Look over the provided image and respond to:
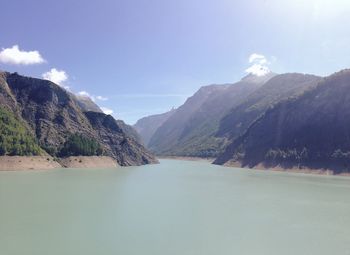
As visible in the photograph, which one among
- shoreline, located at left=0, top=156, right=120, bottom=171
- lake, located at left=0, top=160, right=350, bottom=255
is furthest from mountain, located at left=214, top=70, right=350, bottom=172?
lake, located at left=0, top=160, right=350, bottom=255

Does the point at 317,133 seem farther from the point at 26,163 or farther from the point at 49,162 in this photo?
the point at 26,163

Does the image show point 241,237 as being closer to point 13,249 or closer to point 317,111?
point 13,249

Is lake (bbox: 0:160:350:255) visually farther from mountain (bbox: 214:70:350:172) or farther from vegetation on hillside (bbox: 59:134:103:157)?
vegetation on hillside (bbox: 59:134:103:157)

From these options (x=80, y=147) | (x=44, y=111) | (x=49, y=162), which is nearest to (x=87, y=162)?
(x=80, y=147)

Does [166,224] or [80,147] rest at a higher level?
[80,147]

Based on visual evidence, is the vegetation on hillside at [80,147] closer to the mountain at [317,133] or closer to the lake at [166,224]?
the mountain at [317,133]

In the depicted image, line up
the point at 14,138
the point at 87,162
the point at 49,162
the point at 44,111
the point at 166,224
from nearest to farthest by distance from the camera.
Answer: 1. the point at 166,224
2. the point at 14,138
3. the point at 49,162
4. the point at 87,162
5. the point at 44,111

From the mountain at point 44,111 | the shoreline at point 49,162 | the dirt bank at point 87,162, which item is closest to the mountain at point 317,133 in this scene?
the dirt bank at point 87,162
